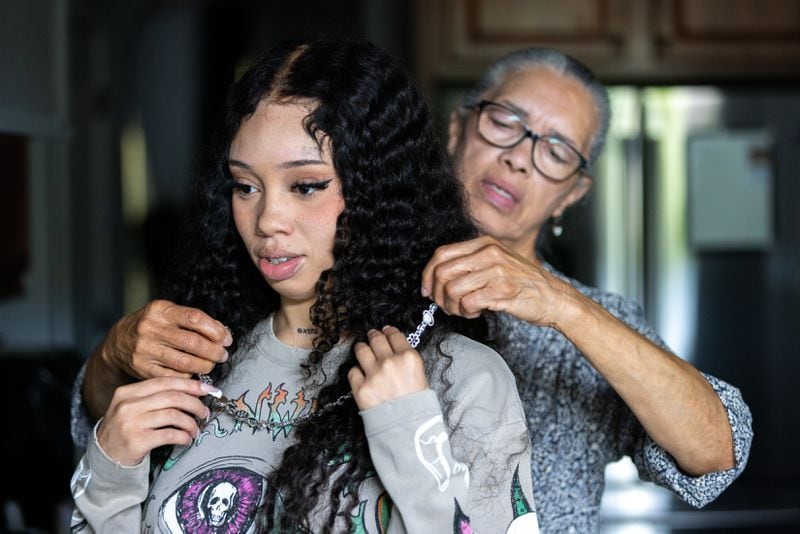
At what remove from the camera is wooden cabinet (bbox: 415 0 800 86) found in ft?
9.42

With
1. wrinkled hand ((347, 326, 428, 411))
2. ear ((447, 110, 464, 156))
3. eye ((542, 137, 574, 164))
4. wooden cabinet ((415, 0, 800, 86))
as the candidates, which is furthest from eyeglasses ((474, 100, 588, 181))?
wooden cabinet ((415, 0, 800, 86))

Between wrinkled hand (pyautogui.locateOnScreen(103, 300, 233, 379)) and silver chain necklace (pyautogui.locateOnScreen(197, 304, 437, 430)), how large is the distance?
48 mm

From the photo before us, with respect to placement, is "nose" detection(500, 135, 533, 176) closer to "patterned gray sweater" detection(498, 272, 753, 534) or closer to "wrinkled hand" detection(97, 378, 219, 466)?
"patterned gray sweater" detection(498, 272, 753, 534)

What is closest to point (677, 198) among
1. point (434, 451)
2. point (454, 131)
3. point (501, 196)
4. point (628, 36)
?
point (628, 36)

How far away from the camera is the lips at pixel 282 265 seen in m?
1.11

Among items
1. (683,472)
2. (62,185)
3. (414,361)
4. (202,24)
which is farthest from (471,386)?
(202,24)

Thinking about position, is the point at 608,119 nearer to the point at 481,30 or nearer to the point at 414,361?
the point at 414,361

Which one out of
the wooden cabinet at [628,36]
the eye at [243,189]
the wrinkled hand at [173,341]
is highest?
the wooden cabinet at [628,36]

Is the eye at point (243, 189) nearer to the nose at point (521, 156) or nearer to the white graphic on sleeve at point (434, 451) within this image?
the white graphic on sleeve at point (434, 451)

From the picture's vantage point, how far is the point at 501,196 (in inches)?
60.2

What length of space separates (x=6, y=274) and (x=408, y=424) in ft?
6.35

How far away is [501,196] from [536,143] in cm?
10

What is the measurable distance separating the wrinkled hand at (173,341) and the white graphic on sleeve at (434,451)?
323mm

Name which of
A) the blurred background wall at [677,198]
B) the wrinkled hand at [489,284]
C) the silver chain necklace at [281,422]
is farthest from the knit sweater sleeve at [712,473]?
the blurred background wall at [677,198]
